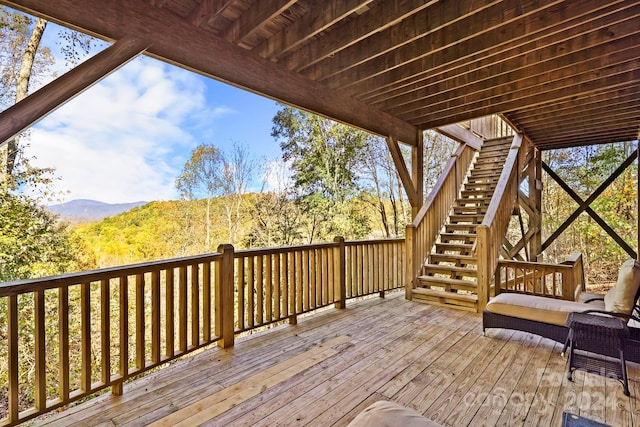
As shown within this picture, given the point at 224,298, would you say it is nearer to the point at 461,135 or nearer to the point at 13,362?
the point at 13,362

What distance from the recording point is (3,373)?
5.05m

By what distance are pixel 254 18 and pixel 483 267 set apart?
13.7 feet

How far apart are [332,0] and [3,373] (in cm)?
735

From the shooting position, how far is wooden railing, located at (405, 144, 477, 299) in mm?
5137

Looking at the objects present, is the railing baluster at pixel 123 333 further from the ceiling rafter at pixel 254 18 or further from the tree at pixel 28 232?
the tree at pixel 28 232

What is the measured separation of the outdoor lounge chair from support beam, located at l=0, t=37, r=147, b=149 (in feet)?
13.9

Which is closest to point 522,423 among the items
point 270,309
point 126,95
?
point 270,309

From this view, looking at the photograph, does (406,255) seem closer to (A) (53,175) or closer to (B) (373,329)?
(B) (373,329)

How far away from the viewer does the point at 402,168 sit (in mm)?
5051

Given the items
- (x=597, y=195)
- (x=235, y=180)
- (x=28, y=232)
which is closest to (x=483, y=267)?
(x=597, y=195)

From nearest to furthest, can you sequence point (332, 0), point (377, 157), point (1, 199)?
1. point (332, 0)
2. point (1, 199)
3. point (377, 157)

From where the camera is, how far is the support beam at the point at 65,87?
182cm

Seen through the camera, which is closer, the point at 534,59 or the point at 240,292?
the point at 534,59

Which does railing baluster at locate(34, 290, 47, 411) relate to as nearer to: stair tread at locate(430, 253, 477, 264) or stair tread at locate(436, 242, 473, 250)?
stair tread at locate(430, 253, 477, 264)
